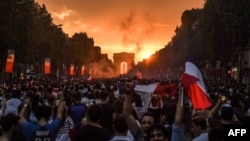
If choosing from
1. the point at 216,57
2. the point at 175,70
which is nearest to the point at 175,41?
the point at 175,70

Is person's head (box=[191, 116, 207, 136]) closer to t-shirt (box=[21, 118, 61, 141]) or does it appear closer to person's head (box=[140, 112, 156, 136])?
person's head (box=[140, 112, 156, 136])

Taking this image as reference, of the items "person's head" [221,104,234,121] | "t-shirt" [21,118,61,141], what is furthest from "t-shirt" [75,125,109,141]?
"person's head" [221,104,234,121]

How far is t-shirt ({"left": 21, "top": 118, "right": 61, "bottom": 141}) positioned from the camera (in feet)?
28.7

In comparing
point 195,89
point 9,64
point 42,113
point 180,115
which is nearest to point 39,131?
point 42,113

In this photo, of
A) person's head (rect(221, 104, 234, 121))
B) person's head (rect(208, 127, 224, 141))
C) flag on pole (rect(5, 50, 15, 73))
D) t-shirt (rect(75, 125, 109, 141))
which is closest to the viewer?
person's head (rect(208, 127, 224, 141))

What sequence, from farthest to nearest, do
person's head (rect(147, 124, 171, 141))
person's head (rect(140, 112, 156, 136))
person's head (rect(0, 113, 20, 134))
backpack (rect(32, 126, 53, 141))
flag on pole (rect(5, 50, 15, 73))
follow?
flag on pole (rect(5, 50, 15, 73)), backpack (rect(32, 126, 53, 141)), person's head (rect(140, 112, 156, 136)), person's head (rect(0, 113, 20, 134)), person's head (rect(147, 124, 171, 141))

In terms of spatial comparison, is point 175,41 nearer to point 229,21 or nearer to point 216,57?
point 216,57

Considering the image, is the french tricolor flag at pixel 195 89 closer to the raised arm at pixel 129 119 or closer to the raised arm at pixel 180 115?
the raised arm at pixel 129 119

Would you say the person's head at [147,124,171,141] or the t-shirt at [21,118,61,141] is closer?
the person's head at [147,124,171,141]

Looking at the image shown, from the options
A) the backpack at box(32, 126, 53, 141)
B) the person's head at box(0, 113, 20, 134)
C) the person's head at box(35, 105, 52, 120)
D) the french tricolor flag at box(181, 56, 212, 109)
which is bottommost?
the backpack at box(32, 126, 53, 141)

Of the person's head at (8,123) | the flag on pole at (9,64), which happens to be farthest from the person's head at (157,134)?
the flag on pole at (9,64)

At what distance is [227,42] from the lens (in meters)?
61.6

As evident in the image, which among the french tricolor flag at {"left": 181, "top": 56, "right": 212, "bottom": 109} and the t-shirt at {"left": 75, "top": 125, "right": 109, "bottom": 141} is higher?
the french tricolor flag at {"left": 181, "top": 56, "right": 212, "bottom": 109}

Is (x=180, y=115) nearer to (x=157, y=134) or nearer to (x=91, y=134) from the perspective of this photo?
(x=157, y=134)
